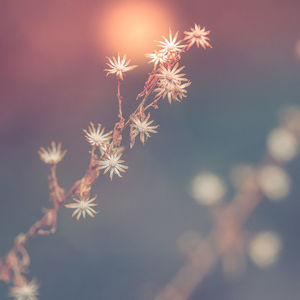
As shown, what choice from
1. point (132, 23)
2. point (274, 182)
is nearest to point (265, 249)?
point (274, 182)

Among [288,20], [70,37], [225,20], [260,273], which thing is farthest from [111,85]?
[260,273]

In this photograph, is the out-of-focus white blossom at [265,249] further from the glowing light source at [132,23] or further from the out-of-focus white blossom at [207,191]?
the glowing light source at [132,23]

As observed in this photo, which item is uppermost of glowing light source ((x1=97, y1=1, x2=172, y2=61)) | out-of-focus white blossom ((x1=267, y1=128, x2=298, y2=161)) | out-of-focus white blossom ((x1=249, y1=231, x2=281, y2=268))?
glowing light source ((x1=97, y1=1, x2=172, y2=61))

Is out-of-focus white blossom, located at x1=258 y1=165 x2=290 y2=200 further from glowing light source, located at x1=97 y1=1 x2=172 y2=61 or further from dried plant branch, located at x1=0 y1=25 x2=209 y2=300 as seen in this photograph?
dried plant branch, located at x1=0 y1=25 x2=209 y2=300

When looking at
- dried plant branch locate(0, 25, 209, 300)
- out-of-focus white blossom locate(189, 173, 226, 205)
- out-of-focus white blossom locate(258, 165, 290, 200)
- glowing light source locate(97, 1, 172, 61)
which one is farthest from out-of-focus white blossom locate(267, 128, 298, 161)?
dried plant branch locate(0, 25, 209, 300)

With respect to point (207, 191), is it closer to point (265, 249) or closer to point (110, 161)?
point (265, 249)

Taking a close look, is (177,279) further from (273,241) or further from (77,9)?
(77,9)

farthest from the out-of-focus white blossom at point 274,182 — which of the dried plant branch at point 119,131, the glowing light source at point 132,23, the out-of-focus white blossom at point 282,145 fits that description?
the dried plant branch at point 119,131
